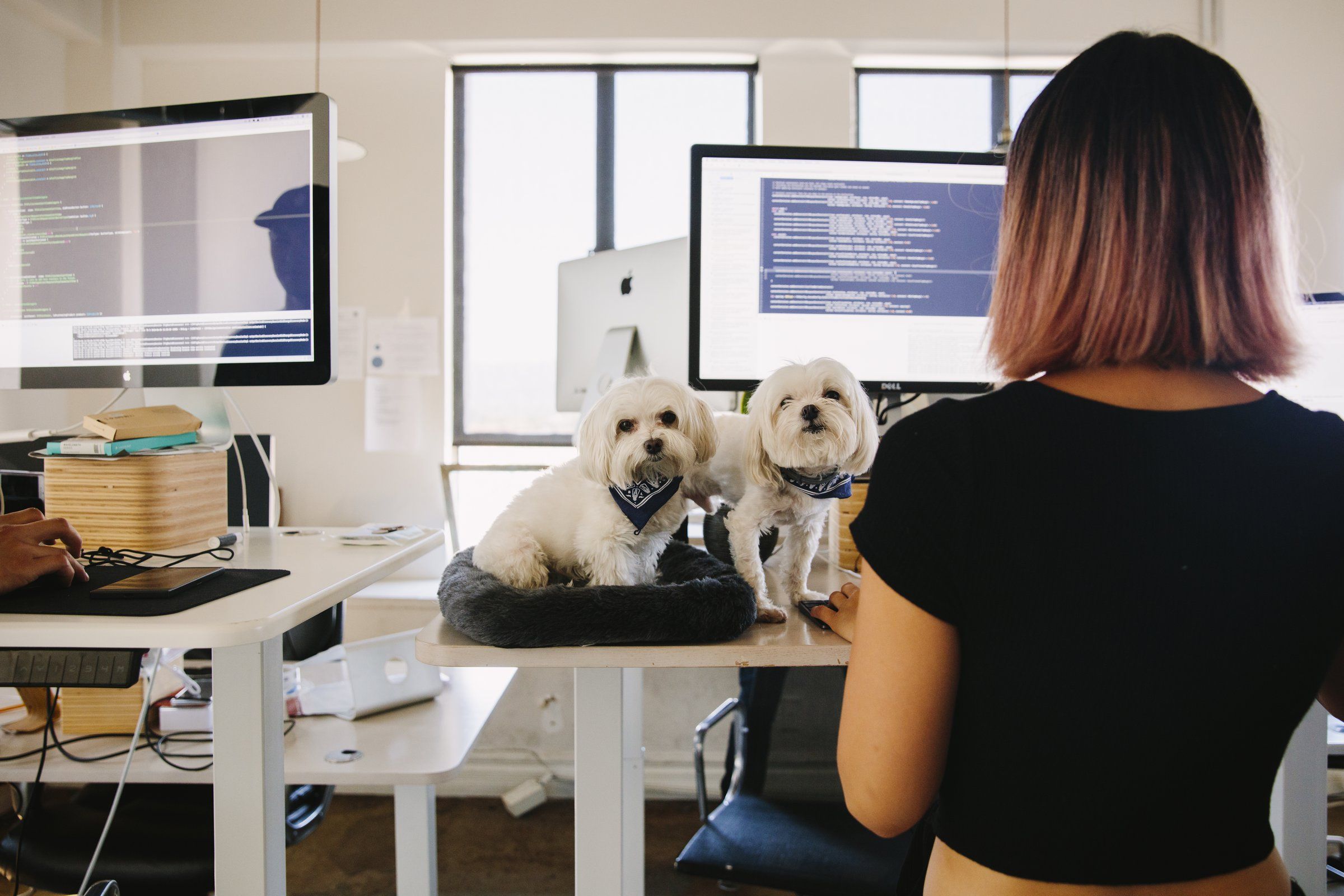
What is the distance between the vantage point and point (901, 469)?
57cm

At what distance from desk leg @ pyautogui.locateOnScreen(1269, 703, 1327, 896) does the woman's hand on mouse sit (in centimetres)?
74

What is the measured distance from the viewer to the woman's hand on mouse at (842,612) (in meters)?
0.85

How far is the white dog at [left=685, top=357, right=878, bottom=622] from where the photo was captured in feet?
2.93

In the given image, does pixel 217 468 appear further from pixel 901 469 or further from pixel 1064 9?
pixel 1064 9

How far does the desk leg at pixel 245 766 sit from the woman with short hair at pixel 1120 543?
2.12ft

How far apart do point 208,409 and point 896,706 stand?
1.21 metres

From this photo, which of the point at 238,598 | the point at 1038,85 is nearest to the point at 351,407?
the point at 238,598

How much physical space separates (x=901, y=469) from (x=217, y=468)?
3.77ft

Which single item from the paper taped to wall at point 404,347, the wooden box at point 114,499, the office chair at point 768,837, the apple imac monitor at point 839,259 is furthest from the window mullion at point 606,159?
the wooden box at point 114,499

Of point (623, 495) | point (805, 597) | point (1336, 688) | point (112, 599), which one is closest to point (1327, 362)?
point (1336, 688)

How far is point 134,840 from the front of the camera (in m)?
1.21

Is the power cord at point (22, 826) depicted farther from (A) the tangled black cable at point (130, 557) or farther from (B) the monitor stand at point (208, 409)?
(B) the monitor stand at point (208, 409)

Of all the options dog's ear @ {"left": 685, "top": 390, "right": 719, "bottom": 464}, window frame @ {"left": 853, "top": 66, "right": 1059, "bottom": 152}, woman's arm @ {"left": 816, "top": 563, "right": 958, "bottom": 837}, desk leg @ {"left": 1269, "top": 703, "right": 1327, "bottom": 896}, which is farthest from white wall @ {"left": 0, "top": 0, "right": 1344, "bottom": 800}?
woman's arm @ {"left": 816, "top": 563, "right": 958, "bottom": 837}

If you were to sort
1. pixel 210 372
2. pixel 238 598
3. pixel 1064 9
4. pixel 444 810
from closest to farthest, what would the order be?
pixel 238 598, pixel 210 372, pixel 444 810, pixel 1064 9
